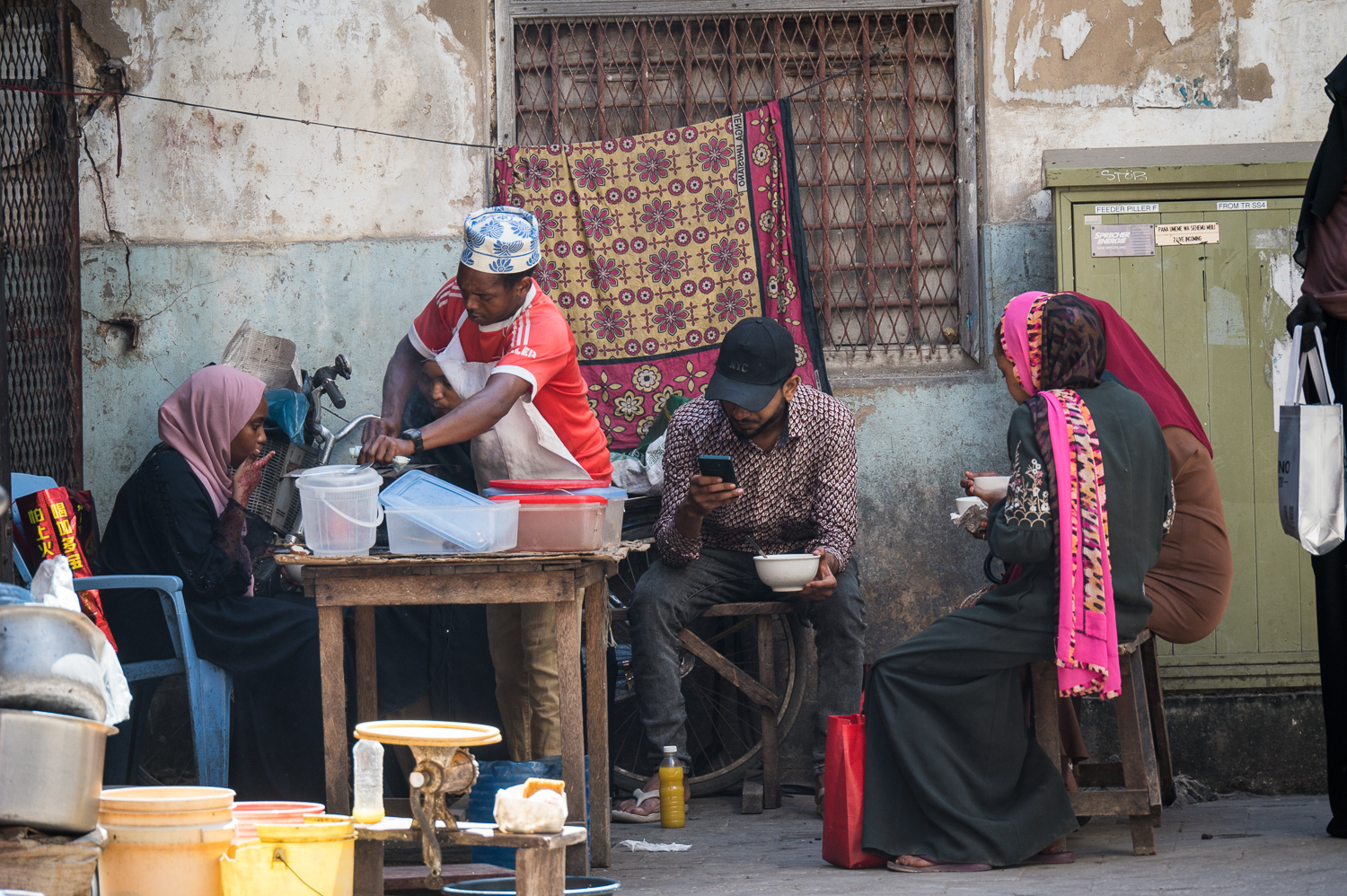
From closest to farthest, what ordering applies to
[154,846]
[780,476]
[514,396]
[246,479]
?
[154,846] → [514,396] → [246,479] → [780,476]

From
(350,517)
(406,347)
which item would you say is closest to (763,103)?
(406,347)

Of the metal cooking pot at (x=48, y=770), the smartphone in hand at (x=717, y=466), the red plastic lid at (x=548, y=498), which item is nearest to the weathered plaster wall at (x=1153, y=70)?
the smartphone in hand at (x=717, y=466)

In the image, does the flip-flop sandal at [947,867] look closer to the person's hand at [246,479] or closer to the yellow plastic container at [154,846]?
the yellow plastic container at [154,846]

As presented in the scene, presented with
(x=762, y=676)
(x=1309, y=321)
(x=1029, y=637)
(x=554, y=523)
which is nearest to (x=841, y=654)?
(x=762, y=676)

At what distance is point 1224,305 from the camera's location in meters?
4.91

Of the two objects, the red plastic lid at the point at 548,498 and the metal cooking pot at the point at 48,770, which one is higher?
the red plastic lid at the point at 548,498

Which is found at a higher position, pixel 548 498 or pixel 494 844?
pixel 548 498

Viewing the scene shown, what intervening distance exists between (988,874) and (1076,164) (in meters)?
2.69

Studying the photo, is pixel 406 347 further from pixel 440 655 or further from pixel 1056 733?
pixel 1056 733

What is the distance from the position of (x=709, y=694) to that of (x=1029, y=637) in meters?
1.73

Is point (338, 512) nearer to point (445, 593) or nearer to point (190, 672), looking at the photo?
point (445, 593)

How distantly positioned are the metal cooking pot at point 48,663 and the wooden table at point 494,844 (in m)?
0.63

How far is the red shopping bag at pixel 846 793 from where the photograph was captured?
3.53 metres

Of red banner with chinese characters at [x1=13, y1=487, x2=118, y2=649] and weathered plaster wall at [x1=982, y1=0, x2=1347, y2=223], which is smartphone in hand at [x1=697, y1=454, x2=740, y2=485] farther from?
weathered plaster wall at [x1=982, y1=0, x2=1347, y2=223]
